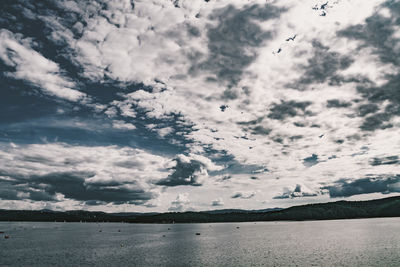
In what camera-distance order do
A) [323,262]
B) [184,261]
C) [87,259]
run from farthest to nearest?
[87,259]
[184,261]
[323,262]

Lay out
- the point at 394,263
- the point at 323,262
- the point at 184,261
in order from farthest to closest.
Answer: the point at 184,261 < the point at 323,262 < the point at 394,263

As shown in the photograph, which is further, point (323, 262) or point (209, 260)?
point (209, 260)

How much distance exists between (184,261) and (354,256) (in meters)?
69.2

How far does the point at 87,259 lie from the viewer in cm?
12281

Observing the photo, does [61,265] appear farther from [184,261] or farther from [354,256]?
[354,256]

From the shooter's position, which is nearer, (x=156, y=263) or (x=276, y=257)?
(x=156, y=263)

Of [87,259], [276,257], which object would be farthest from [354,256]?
[87,259]

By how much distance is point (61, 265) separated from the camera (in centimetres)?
10988

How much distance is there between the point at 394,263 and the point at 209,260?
64.9 m

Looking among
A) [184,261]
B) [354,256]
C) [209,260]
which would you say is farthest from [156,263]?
[354,256]

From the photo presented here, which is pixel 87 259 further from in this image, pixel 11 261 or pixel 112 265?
pixel 11 261

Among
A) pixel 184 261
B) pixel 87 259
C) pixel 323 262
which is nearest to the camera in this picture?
pixel 323 262

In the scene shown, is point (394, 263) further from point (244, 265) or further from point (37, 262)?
point (37, 262)

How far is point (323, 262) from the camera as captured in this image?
341 ft
